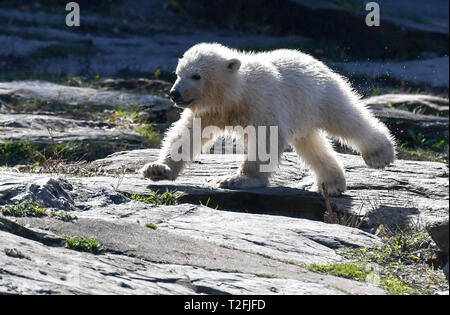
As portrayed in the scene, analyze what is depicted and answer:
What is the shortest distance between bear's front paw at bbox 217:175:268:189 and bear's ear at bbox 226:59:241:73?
0.96 meters

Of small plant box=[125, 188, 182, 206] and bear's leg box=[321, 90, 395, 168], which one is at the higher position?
bear's leg box=[321, 90, 395, 168]

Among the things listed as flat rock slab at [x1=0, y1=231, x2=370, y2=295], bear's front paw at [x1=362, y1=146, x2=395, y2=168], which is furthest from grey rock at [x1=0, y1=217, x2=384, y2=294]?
bear's front paw at [x1=362, y1=146, x2=395, y2=168]

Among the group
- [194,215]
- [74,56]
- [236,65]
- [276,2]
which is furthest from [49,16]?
[194,215]

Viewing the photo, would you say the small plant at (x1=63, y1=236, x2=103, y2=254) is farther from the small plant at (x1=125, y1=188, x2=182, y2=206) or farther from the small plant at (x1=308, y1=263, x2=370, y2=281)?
the small plant at (x1=125, y1=188, x2=182, y2=206)

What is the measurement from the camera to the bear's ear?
21.2ft

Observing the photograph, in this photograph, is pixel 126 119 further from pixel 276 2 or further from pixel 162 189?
pixel 276 2

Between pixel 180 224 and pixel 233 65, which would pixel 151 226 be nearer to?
pixel 180 224

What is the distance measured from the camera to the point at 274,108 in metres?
6.39

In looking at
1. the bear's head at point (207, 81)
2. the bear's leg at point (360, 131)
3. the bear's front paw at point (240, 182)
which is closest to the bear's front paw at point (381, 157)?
the bear's leg at point (360, 131)

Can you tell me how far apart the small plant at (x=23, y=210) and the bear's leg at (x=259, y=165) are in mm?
2076

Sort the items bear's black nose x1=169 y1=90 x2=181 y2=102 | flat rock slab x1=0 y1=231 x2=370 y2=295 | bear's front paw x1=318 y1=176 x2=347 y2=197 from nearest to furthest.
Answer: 1. flat rock slab x1=0 y1=231 x2=370 y2=295
2. bear's black nose x1=169 y1=90 x2=181 y2=102
3. bear's front paw x1=318 y1=176 x2=347 y2=197

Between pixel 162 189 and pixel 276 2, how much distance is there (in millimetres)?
12209

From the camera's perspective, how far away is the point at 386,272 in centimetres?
441

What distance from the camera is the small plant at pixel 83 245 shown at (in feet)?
13.1
